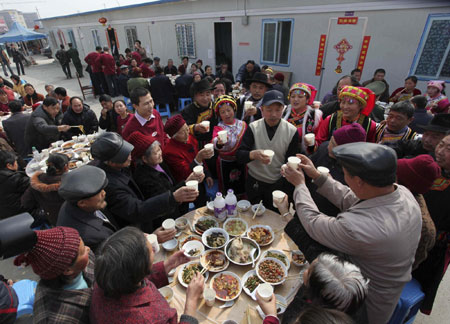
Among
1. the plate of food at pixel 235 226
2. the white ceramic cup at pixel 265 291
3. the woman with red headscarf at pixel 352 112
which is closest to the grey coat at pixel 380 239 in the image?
the white ceramic cup at pixel 265 291

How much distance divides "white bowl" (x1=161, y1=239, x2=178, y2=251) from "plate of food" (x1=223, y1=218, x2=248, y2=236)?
59 cm

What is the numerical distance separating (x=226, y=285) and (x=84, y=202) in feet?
Answer: 4.76

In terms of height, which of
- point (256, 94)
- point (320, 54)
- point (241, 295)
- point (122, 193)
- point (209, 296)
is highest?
point (320, 54)

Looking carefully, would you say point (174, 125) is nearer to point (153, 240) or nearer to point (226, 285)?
point (153, 240)

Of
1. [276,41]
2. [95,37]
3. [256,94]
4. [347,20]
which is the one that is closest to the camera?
[256,94]

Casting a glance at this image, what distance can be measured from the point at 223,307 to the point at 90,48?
28034 mm

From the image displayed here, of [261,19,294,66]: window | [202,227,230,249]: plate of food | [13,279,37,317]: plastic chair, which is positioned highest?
[261,19,294,66]: window

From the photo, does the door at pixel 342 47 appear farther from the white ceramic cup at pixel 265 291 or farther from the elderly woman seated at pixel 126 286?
the elderly woman seated at pixel 126 286

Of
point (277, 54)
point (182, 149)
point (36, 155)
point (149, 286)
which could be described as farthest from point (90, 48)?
point (149, 286)

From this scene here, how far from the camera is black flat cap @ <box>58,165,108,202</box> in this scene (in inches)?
73.4

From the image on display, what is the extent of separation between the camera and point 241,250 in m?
2.31

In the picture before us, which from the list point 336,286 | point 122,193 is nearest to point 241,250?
point 336,286

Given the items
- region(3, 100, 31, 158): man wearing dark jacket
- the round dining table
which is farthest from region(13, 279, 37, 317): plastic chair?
region(3, 100, 31, 158): man wearing dark jacket

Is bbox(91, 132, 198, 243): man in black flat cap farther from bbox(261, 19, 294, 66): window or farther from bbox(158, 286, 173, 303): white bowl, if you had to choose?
bbox(261, 19, 294, 66): window
